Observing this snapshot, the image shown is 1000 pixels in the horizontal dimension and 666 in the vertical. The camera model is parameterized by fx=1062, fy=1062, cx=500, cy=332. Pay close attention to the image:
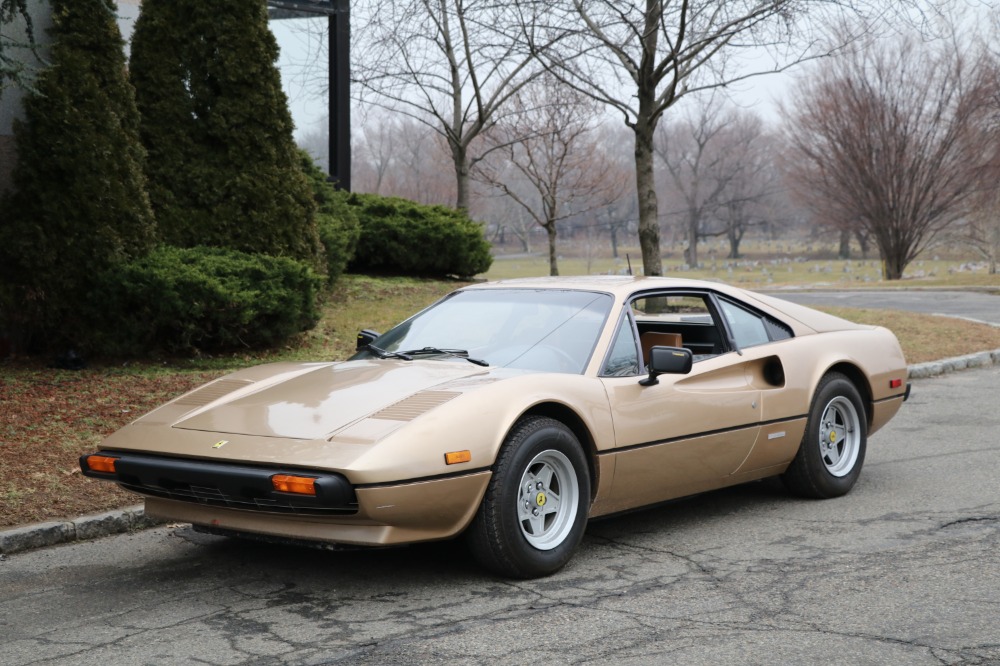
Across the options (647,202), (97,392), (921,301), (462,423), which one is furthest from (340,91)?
(462,423)

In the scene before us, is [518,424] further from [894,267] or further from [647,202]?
[894,267]

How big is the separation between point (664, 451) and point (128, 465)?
250 centimetres

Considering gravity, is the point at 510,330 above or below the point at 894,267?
below

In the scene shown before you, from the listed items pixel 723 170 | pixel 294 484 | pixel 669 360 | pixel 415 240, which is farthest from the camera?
pixel 723 170

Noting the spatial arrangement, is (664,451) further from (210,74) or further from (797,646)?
(210,74)

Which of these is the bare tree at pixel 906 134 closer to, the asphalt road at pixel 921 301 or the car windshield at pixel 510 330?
the asphalt road at pixel 921 301

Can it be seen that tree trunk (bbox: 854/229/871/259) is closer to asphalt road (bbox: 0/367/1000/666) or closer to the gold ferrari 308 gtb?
the gold ferrari 308 gtb

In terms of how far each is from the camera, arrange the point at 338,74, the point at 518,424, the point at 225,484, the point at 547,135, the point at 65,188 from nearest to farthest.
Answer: the point at 225,484 < the point at 518,424 < the point at 65,188 < the point at 338,74 < the point at 547,135

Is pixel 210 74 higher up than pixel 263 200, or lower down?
higher up

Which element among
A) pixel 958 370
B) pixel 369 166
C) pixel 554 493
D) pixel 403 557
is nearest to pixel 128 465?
pixel 403 557

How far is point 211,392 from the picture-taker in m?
5.22

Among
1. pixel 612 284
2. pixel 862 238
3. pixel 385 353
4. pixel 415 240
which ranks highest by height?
pixel 862 238

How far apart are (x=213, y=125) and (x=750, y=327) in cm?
711

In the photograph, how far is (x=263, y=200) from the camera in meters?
11.4
